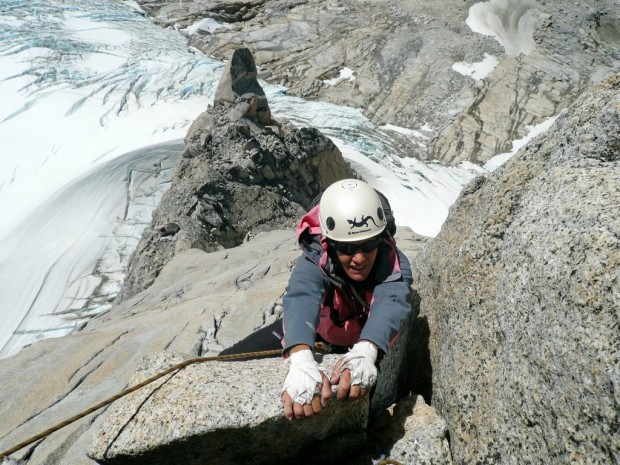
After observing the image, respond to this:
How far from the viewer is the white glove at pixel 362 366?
89.9 inches

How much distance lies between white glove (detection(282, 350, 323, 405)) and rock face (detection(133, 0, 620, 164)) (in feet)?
62.1

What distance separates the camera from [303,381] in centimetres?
224

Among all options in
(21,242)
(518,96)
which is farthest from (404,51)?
(21,242)

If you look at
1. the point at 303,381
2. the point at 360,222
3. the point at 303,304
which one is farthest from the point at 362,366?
the point at 360,222

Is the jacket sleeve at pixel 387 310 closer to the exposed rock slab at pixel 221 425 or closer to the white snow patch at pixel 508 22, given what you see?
the exposed rock slab at pixel 221 425

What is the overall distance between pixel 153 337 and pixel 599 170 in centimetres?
489

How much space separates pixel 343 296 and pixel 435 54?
24588mm

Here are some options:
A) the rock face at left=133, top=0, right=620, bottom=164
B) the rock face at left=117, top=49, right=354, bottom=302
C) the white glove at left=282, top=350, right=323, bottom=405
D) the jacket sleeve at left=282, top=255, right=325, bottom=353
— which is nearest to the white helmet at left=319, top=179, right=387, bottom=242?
the jacket sleeve at left=282, top=255, right=325, bottom=353

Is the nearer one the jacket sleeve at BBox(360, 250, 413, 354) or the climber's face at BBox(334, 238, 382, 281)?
the jacket sleeve at BBox(360, 250, 413, 354)

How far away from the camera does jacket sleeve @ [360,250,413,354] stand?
7.95 ft

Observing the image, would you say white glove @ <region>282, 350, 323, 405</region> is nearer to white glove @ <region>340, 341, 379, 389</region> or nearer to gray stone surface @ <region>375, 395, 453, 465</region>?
white glove @ <region>340, 341, 379, 389</region>

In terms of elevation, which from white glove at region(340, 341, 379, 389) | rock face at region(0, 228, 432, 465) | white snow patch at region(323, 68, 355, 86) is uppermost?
white glove at region(340, 341, 379, 389)

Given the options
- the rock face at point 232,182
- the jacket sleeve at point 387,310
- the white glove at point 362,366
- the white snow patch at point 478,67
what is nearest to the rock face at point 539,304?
the jacket sleeve at point 387,310

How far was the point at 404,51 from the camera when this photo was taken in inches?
1004
